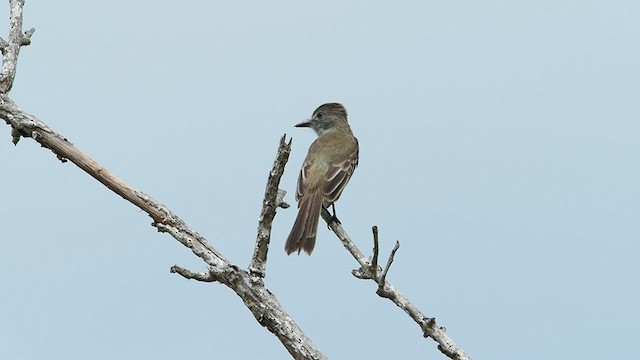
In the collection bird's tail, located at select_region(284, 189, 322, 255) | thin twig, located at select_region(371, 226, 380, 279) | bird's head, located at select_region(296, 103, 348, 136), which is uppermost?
bird's head, located at select_region(296, 103, 348, 136)

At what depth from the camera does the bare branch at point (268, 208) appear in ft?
19.7

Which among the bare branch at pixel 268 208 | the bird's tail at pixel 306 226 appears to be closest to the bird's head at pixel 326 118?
the bird's tail at pixel 306 226

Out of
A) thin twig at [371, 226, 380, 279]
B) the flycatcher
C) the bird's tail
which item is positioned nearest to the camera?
thin twig at [371, 226, 380, 279]

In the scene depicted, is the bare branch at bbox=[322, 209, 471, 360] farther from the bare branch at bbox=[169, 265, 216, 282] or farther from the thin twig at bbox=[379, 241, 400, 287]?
the bare branch at bbox=[169, 265, 216, 282]

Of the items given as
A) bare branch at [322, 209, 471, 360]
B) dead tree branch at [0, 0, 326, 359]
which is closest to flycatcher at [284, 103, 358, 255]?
bare branch at [322, 209, 471, 360]

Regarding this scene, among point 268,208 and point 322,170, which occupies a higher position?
point 322,170

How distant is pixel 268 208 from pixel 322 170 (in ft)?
11.9

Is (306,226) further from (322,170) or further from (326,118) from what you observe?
(326,118)

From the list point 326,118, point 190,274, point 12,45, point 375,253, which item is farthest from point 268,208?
point 326,118

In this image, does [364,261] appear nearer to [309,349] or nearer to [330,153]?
[309,349]

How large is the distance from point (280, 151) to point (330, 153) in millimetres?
4181

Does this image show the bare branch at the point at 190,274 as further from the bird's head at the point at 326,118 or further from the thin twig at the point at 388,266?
the bird's head at the point at 326,118

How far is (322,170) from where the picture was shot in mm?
9805

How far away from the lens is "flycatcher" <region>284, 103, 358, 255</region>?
28.5 ft
